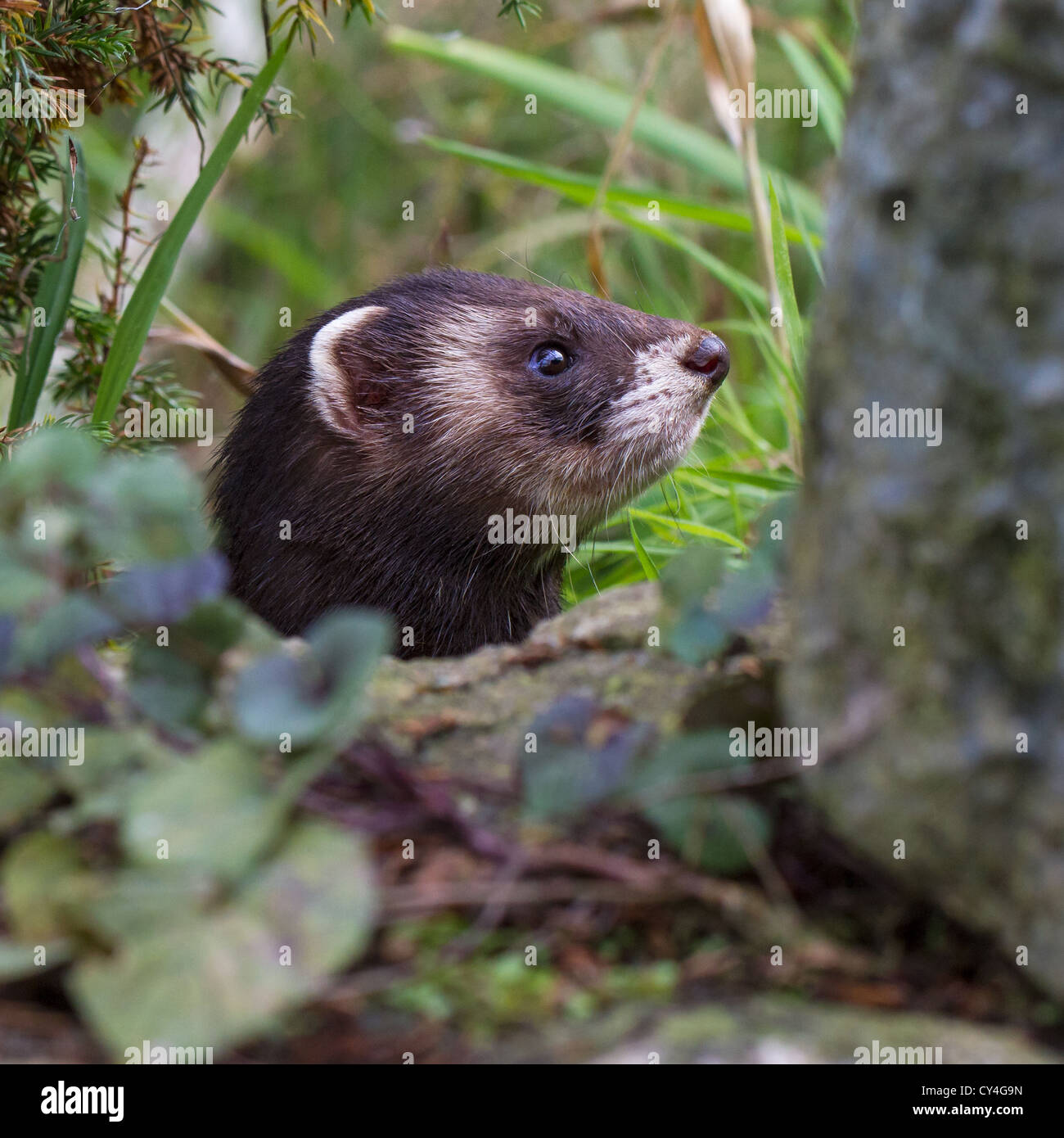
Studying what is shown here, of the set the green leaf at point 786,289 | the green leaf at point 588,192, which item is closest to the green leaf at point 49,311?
the green leaf at point 588,192

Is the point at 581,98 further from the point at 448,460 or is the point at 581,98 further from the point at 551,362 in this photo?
the point at 448,460

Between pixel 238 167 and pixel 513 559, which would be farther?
pixel 238 167

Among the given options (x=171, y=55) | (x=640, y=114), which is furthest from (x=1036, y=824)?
(x=640, y=114)

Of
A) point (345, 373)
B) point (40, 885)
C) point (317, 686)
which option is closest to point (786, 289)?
point (345, 373)

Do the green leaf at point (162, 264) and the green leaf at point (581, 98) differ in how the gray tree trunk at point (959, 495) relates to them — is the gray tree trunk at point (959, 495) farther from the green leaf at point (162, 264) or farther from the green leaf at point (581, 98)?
the green leaf at point (581, 98)

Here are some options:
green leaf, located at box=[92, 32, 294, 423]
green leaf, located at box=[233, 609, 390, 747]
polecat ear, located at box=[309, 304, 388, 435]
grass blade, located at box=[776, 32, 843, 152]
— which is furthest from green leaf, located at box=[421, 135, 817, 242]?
green leaf, located at box=[233, 609, 390, 747]
